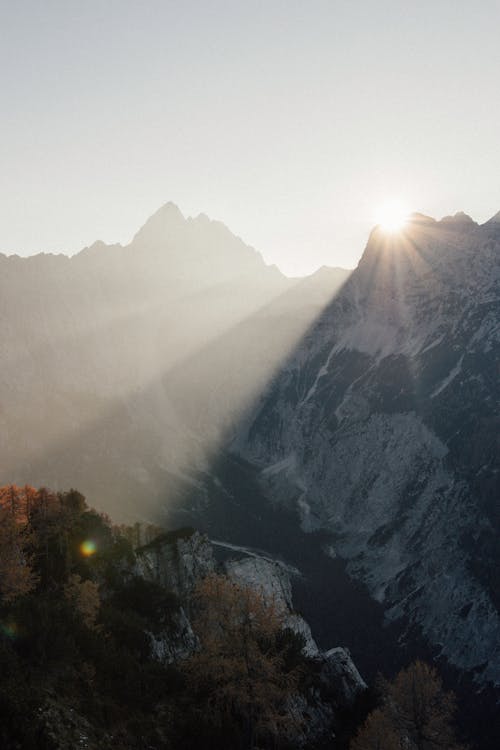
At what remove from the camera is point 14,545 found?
182 ft

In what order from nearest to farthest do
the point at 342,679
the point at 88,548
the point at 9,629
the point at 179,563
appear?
the point at 9,629, the point at 342,679, the point at 88,548, the point at 179,563

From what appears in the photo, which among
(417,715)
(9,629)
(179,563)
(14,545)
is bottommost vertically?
(417,715)

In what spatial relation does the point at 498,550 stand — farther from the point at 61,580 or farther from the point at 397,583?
the point at 61,580

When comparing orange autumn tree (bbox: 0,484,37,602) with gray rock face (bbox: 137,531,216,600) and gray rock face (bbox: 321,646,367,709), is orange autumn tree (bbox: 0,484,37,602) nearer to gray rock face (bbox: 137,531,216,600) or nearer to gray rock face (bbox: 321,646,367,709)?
gray rock face (bbox: 137,531,216,600)

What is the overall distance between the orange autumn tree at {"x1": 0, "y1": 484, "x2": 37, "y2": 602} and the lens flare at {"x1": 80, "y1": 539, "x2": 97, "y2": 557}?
21.7 ft

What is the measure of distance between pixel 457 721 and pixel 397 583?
5956 centimetres

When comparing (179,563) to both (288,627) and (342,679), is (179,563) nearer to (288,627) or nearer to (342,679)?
(288,627)

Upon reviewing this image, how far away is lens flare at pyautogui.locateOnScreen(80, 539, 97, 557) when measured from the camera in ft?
226

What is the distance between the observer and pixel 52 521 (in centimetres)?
6931

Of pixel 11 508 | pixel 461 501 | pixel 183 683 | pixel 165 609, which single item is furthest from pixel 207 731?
pixel 461 501

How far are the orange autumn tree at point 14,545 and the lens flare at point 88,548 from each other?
21.7ft

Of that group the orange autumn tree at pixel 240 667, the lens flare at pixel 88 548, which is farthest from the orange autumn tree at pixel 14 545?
the orange autumn tree at pixel 240 667

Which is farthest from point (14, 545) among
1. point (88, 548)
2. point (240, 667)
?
point (240, 667)

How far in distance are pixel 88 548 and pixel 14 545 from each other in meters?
15.5
